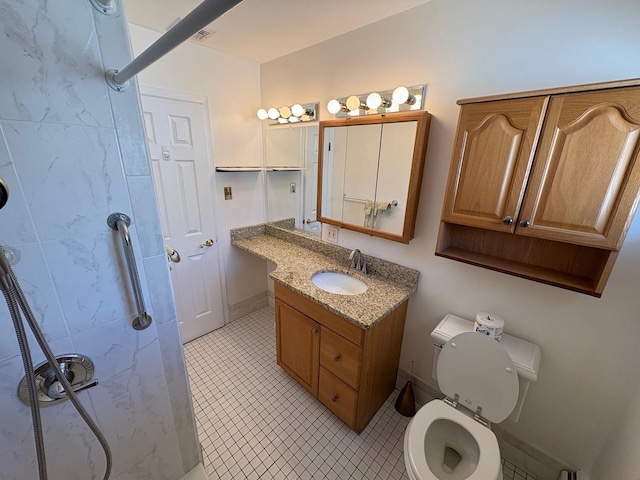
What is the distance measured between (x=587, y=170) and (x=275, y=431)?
2015 mm

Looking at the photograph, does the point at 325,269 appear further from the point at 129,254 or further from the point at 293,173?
the point at 129,254

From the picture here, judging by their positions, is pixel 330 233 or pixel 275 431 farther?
pixel 330 233

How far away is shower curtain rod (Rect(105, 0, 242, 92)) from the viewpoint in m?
0.41

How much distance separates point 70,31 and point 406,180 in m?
1.43

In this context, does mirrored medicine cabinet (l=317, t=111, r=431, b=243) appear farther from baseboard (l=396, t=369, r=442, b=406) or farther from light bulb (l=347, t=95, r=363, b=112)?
baseboard (l=396, t=369, r=442, b=406)

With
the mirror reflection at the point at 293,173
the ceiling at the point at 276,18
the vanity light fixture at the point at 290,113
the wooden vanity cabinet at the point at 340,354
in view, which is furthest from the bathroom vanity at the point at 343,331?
the ceiling at the point at 276,18

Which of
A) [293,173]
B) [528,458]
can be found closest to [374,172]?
[293,173]

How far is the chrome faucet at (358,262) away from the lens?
1.79 metres

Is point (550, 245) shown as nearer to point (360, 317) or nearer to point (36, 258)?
point (360, 317)

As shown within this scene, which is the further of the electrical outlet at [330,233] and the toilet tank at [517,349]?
the electrical outlet at [330,233]

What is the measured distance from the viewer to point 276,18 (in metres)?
1.45

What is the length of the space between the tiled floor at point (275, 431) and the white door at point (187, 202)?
465mm

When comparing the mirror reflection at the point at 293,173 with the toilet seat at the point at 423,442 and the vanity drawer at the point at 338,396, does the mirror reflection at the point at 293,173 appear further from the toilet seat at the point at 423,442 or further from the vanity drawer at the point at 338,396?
the toilet seat at the point at 423,442

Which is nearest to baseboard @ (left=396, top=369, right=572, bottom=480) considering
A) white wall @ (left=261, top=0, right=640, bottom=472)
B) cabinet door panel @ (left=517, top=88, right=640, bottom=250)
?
white wall @ (left=261, top=0, right=640, bottom=472)
